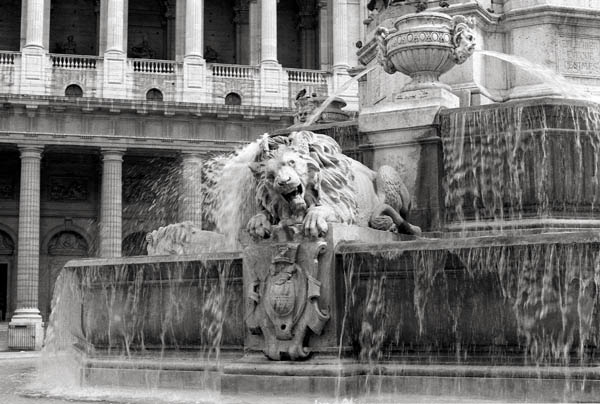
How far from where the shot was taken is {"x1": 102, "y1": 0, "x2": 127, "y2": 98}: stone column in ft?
145

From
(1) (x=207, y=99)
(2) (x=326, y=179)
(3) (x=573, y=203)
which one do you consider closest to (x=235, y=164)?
(2) (x=326, y=179)

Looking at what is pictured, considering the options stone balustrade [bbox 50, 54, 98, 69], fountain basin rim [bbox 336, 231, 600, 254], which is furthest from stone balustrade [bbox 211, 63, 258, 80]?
fountain basin rim [bbox 336, 231, 600, 254]

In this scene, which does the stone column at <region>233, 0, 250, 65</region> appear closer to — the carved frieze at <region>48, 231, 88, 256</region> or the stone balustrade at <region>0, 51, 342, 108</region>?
the stone balustrade at <region>0, 51, 342, 108</region>

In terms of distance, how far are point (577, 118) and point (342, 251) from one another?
3.41 metres

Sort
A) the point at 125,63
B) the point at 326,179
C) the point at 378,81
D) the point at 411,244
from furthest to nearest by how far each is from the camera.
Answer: the point at 125,63 < the point at 378,81 < the point at 326,179 < the point at 411,244

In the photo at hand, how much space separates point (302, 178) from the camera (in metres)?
8.67

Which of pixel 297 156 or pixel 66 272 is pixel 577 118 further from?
pixel 66 272

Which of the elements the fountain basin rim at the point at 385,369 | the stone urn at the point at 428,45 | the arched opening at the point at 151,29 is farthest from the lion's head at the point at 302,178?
the arched opening at the point at 151,29

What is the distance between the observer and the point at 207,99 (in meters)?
45.4

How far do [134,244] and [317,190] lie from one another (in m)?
39.4

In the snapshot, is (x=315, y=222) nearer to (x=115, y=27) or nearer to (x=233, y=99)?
(x=233, y=99)

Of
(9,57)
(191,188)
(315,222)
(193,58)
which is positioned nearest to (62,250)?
(191,188)

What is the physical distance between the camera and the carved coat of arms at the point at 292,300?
8391mm

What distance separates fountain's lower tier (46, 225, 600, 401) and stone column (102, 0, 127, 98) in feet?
117
